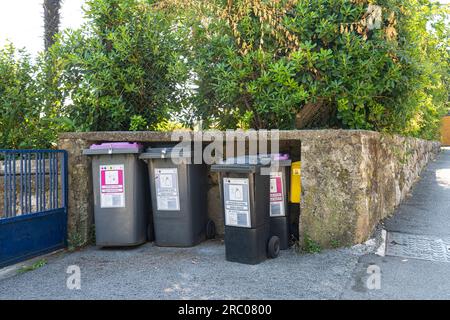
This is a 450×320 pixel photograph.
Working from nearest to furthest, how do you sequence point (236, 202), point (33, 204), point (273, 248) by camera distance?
point (236, 202) < point (273, 248) < point (33, 204)

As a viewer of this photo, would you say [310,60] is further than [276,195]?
Yes

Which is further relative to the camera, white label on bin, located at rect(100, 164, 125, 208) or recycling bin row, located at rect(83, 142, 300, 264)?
white label on bin, located at rect(100, 164, 125, 208)

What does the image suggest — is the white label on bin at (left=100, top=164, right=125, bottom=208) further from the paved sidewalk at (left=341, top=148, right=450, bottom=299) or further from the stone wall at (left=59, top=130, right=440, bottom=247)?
the paved sidewalk at (left=341, top=148, right=450, bottom=299)

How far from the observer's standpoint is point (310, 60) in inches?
211

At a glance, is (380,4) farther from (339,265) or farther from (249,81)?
(339,265)

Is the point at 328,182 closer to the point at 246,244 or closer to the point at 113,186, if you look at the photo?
the point at 246,244

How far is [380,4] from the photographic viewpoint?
5.57 meters

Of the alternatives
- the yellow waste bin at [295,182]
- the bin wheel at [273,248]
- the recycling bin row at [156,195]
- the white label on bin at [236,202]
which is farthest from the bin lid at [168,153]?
the bin wheel at [273,248]

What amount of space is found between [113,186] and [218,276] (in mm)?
1907

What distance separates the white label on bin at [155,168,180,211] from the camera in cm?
532

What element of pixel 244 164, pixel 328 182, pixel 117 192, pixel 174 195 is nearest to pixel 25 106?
pixel 117 192

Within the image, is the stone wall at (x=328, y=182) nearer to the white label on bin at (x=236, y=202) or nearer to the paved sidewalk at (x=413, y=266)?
the paved sidewalk at (x=413, y=266)

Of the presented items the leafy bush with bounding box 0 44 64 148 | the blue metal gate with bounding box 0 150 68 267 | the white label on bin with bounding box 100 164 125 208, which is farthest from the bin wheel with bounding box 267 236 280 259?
the leafy bush with bounding box 0 44 64 148

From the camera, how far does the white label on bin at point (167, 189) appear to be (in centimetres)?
532
